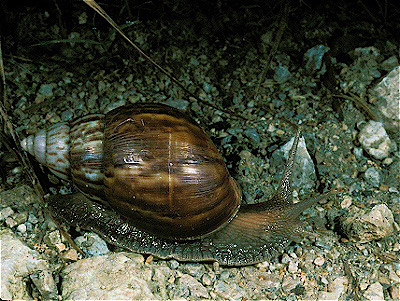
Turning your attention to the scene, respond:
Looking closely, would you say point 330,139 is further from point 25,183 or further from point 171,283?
point 25,183

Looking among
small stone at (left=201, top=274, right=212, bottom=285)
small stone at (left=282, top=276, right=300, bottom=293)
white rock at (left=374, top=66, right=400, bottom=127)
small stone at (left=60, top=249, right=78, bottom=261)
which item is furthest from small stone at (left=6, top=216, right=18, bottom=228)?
white rock at (left=374, top=66, right=400, bottom=127)

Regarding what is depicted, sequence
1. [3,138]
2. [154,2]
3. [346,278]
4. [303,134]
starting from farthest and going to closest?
[154,2] < [303,134] < [3,138] < [346,278]

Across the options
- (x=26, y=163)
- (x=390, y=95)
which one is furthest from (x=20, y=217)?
(x=390, y=95)

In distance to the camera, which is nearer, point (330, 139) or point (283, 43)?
point (330, 139)

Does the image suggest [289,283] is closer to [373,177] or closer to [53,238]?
[373,177]

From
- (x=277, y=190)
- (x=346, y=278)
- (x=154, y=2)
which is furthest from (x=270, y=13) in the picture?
(x=346, y=278)

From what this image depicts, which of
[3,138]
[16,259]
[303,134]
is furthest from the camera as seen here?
[303,134]
